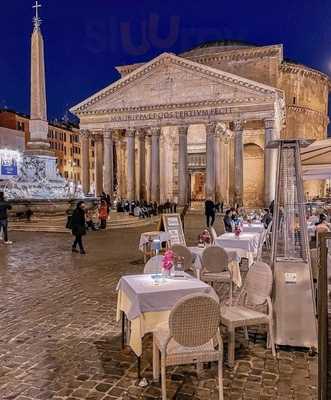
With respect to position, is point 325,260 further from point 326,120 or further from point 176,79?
point 326,120

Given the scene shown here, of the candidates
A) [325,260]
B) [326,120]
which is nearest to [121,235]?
[325,260]

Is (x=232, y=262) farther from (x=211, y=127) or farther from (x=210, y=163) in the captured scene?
(x=211, y=127)

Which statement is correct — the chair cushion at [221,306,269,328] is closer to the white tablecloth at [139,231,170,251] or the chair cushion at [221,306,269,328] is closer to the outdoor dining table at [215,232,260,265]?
the outdoor dining table at [215,232,260,265]

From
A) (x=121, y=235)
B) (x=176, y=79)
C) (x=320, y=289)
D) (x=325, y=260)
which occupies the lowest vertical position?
(x=121, y=235)

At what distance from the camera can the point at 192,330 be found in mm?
3770

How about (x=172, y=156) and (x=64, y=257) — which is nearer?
(x=64, y=257)

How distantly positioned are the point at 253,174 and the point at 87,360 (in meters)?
40.8

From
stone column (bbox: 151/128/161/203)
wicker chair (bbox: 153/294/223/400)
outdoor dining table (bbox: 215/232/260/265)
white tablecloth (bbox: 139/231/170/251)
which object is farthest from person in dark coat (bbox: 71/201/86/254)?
stone column (bbox: 151/128/161/203)

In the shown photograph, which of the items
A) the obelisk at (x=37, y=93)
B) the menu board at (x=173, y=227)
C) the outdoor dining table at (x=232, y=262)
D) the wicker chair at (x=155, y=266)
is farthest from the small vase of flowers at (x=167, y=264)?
the obelisk at (x=37, y=93)

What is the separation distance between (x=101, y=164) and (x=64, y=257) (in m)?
29.5

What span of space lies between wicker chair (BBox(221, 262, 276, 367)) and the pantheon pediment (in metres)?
29.0

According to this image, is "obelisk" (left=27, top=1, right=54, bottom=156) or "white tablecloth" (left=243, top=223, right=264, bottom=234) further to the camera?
"obelisk" (left=27, top=1, right=54, bottom=156)

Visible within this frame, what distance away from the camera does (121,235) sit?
712 inches

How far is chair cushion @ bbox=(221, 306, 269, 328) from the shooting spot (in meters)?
4.81
